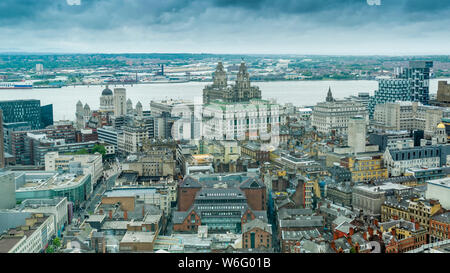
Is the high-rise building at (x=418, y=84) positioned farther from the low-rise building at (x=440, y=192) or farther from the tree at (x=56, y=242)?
the tree at (x=56, y=242)

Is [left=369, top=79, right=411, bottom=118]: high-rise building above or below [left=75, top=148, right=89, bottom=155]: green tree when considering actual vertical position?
above

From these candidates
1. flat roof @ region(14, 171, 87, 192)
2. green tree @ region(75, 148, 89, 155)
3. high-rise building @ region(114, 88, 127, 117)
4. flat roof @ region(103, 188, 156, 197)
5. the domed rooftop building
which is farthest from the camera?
the domed rooftop building

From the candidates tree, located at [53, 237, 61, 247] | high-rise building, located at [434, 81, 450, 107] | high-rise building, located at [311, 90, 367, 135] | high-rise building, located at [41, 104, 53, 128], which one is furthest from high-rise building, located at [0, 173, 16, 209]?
high-rise building, located at [434, 81, 450, 107]

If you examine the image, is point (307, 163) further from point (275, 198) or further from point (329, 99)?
point (329, 99)

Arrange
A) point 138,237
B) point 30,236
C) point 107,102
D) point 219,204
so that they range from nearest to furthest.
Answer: point 30,236
point 138,237
point 219,204
point 107,102

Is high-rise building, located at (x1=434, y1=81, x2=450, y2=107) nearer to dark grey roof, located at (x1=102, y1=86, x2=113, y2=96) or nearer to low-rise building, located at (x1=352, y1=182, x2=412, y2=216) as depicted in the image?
low-rise building, located at (x1=352, y1=182, x2=412, y2=216)

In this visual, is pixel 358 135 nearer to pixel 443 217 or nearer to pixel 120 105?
A: pixel 443 217

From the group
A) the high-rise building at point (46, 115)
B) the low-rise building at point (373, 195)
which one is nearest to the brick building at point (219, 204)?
the low-rise building at point (373, 195)

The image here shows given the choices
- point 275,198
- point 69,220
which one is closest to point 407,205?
point 275,198

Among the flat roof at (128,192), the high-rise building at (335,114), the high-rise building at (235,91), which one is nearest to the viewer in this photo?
the flat roof at (128,192)

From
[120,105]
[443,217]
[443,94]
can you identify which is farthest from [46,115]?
[443,94]

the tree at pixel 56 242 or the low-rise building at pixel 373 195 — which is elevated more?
the low-rise building at pixel 373 195
